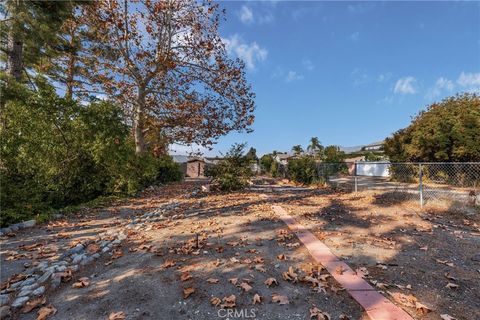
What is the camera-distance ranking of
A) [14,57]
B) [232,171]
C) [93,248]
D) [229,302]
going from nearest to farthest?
[229,302]
[93,248]
[14,57]
[232,171]

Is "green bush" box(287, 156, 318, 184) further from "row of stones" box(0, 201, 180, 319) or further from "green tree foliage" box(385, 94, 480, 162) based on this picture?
"row of stones" box(0, 201, 180, 319)

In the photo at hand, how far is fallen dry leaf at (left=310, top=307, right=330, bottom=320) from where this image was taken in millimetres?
2426

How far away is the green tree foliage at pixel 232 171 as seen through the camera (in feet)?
37.7

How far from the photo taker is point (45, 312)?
2.58 m

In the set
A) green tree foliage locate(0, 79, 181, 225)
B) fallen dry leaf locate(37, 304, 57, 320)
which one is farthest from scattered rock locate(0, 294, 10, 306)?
green tree foliage locate(0, 79, 181, 225)

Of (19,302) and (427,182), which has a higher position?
(427,182)

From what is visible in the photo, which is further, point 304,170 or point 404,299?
point 304,170

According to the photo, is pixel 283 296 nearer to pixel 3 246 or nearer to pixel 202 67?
pixel 3 246

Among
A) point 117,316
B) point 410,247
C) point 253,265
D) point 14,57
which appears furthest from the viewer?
point 14,57

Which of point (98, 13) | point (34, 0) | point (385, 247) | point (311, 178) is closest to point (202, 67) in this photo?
point (98, 13)

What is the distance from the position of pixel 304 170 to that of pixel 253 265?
501 inches

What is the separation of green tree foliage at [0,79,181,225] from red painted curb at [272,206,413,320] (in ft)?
19.6

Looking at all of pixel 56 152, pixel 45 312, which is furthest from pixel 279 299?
pixel 56 152

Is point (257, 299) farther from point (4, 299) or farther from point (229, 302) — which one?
point (4, 299)
